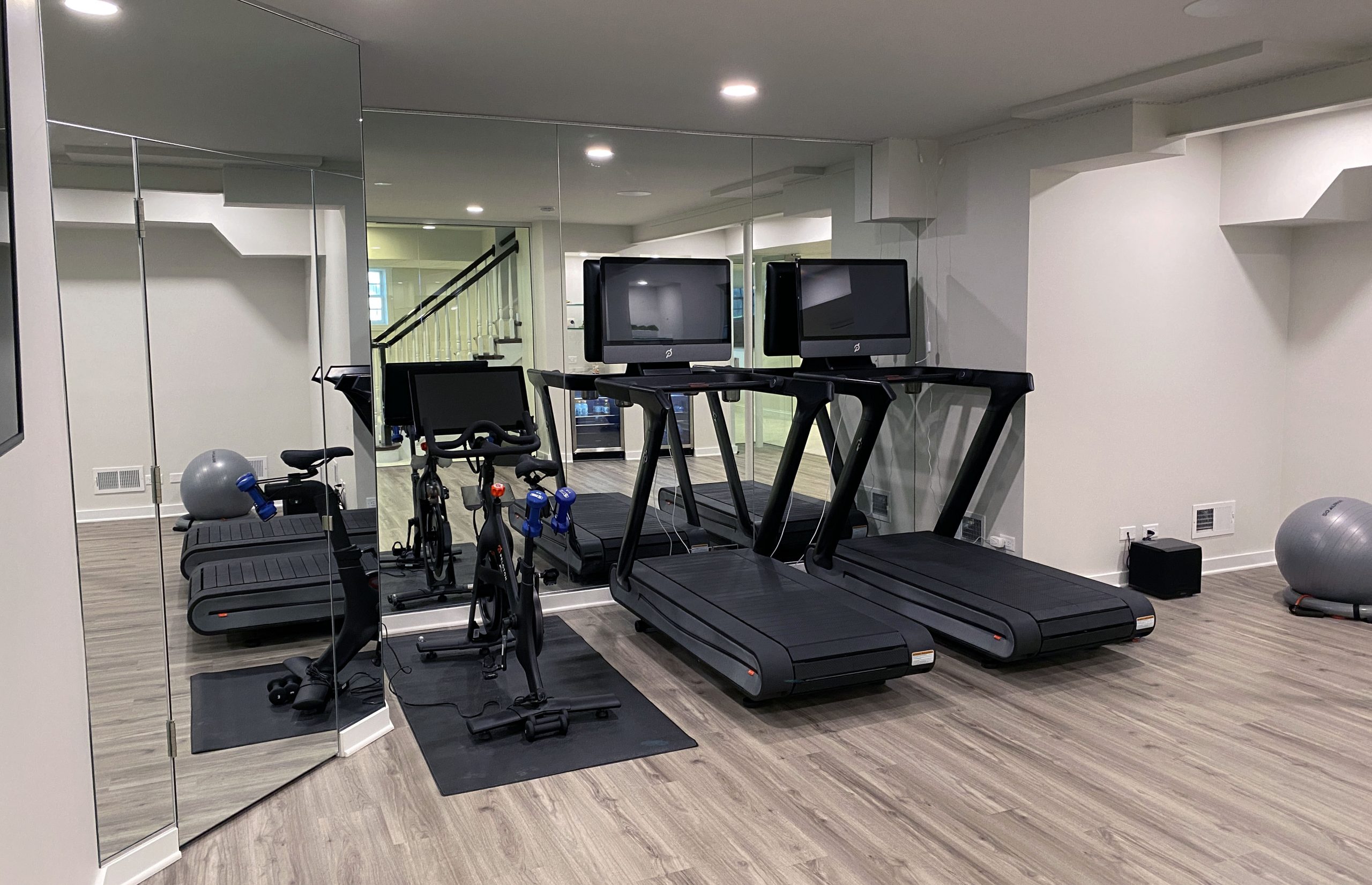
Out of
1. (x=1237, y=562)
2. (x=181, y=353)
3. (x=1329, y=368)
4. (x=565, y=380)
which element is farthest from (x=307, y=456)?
(x=1329, y=368)

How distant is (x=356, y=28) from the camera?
11.6 ft

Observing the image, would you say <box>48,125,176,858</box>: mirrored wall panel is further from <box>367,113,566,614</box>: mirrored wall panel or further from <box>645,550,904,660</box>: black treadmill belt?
<box>645,550,904,660</box>: black treadmill belt

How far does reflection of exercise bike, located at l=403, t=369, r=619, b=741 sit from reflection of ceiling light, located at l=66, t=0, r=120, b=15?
1983mm

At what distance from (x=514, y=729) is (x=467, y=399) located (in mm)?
1705

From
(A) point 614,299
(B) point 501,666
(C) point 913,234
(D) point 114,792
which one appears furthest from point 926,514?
(D) point 114,792

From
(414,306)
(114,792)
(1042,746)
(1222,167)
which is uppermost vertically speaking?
(1222,167)

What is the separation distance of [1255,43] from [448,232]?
12.0 ft

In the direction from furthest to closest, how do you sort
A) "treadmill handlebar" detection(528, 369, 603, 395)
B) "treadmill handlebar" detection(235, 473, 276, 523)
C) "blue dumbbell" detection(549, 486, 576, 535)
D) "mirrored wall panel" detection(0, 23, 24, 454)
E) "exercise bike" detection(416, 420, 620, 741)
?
1. "treadmill handlebar" detection(528, 369, 603, 395)
2. "blue dumbbell" detection(549, 486, 576, 535)
3. "exercise bike" detection(416, 420, 620, 741)
4. "treadmill handlebar" detection(235, 473, 276, 523)
5. "mirrored wall panel" detection(0, 23, 24, 454)

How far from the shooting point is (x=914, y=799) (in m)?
3.27

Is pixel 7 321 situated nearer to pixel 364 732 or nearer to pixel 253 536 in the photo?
pixel 253 536

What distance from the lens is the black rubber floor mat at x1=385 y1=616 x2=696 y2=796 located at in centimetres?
351

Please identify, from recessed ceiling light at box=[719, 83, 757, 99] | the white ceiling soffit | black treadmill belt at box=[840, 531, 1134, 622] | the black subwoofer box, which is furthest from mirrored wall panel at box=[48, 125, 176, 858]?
the black subwoofer box

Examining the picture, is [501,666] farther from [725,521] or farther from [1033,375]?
[1033,375]

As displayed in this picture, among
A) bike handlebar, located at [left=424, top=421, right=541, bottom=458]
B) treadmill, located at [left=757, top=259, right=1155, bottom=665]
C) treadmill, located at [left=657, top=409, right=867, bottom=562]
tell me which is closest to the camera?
bike handlebar, located at [left=424, top=421, right=541, bottom=458]
